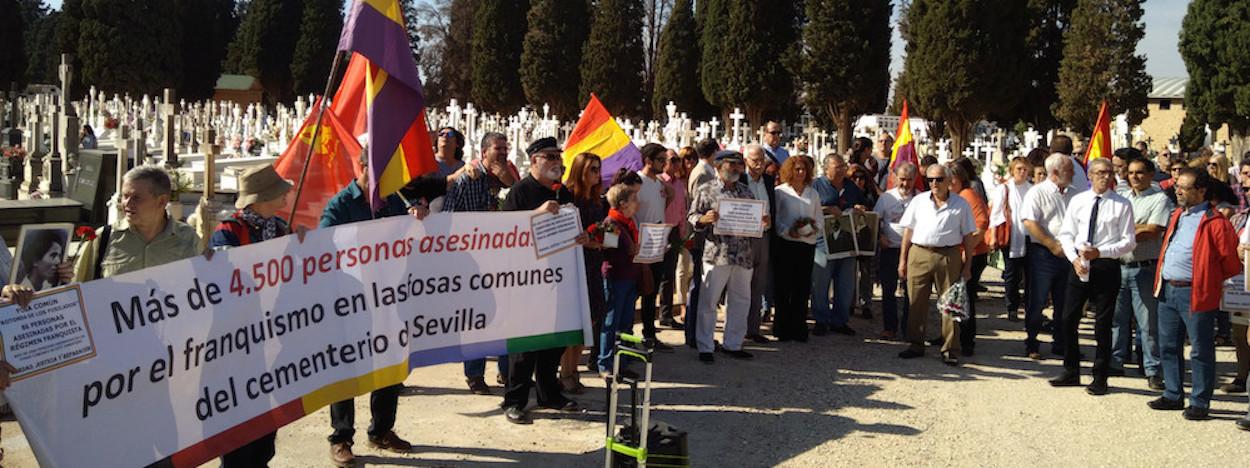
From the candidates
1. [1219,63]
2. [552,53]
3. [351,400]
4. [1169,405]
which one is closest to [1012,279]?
[1169,405]

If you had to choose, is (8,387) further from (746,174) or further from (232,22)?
(232,22)

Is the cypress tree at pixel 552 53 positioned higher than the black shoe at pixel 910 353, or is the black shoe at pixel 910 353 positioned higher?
the cypress tree at pixel 552 53

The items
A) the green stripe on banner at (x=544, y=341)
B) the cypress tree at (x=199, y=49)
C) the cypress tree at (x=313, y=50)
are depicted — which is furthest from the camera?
the cypress tree at (x=313, y=50)

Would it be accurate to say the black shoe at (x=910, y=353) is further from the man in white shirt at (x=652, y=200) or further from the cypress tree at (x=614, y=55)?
the cypress tree at (x=614, y=55)

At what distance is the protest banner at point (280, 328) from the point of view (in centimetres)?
389

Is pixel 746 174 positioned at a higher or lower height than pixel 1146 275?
higher

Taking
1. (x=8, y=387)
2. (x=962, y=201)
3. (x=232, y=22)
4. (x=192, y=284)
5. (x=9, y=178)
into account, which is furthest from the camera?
(x=232, y=22)

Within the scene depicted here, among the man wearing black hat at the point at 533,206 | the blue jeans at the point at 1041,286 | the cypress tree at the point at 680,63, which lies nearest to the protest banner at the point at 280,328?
the man wearing black hat at the point at 533,206

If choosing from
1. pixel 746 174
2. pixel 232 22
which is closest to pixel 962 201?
pixel 746 174

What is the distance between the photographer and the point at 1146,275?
7.77 m

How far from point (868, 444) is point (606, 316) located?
6.90 feet

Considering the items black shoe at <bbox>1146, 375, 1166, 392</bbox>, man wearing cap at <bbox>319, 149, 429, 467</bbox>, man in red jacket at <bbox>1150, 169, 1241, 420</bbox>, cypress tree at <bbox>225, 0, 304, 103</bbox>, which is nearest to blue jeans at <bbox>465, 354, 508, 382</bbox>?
man wearing cap at <bbox>319, 149, 429, 467</bbox>

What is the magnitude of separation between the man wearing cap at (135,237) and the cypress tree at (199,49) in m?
61.2

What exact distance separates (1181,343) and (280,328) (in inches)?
233
